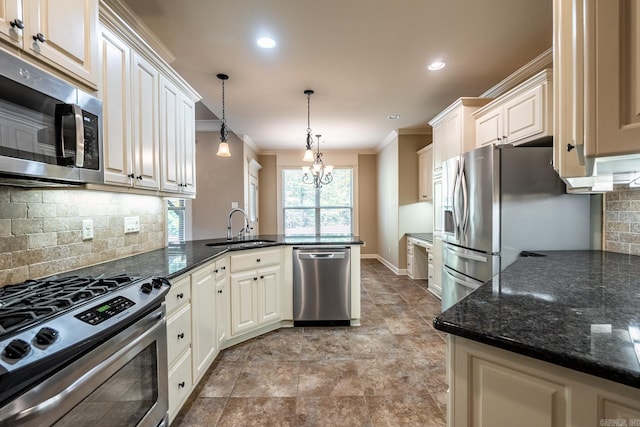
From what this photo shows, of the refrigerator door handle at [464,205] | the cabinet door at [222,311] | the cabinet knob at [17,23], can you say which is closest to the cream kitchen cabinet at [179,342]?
the cabinet door at [222,311]

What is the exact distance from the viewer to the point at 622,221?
2.05 meters

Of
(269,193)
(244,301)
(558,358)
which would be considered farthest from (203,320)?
(269,193)

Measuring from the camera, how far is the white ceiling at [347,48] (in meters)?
2.11

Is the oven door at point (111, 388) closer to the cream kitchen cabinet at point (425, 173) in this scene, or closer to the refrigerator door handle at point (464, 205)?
the refrigerator door handle at point (464, 205)

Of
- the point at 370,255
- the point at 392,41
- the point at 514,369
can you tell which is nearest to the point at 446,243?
the point at 392,41

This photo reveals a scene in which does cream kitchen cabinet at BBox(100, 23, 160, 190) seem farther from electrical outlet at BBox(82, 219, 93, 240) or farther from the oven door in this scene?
the oven door

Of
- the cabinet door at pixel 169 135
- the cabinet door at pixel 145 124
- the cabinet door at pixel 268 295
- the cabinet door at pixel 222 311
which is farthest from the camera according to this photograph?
the cabinet door at pixel 268 295

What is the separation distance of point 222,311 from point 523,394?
2.17m

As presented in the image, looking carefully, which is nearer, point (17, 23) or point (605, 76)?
point (605, 76)

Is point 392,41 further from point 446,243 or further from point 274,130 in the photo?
point 274,130

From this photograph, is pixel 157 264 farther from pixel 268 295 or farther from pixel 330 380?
pixel 330 380

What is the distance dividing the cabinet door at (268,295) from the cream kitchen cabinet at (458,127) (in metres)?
2.56

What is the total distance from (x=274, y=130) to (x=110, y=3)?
3.43 m

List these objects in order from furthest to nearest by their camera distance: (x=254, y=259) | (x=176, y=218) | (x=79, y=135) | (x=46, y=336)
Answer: (x=176, y=218), (x=254, y=259), (x=79, y=135), (x=46, y=336)
